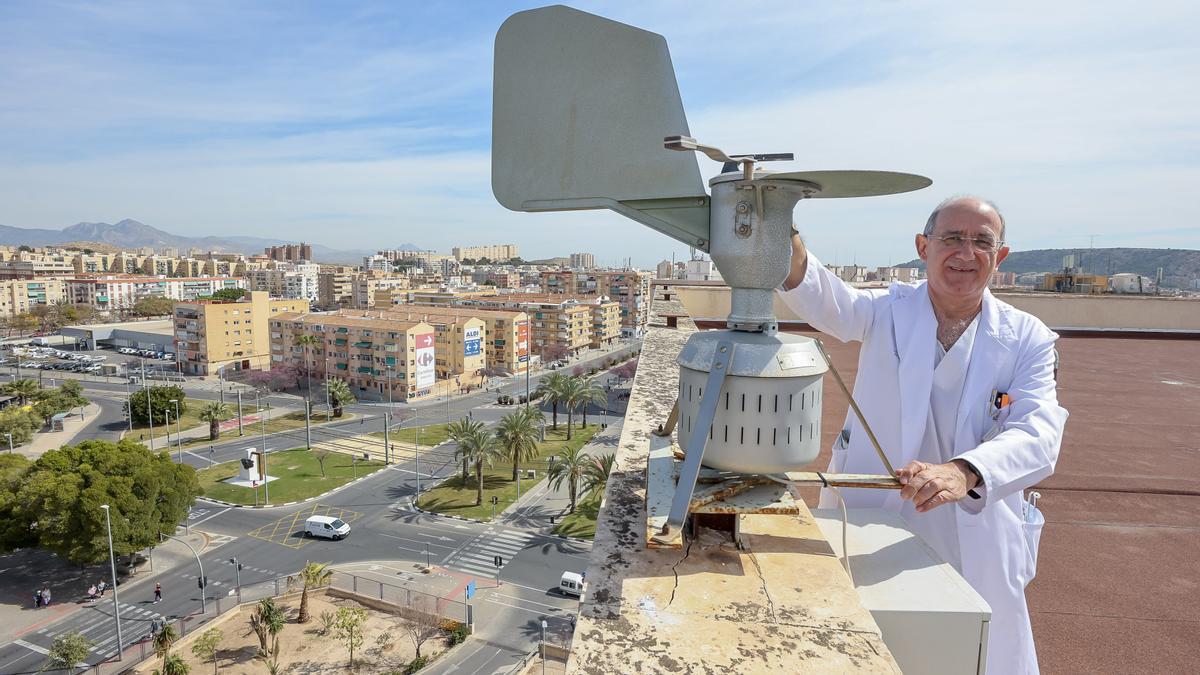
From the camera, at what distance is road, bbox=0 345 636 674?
17188 millimetres

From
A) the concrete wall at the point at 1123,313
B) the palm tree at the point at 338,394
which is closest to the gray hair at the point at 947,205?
the concrete wall at the point at 1123,313

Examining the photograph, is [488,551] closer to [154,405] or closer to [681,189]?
[681,189]

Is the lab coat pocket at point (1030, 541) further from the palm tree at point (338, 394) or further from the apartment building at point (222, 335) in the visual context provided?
the apartment building at point (222, 335)

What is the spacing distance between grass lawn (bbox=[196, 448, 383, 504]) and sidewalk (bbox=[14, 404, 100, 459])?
9.07m

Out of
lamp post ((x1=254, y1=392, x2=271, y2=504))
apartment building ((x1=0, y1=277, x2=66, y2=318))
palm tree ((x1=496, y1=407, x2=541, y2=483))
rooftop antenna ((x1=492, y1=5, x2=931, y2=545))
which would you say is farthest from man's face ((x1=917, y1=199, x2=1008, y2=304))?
apartment building ((x1=0, y1=277, x2=66, y2=318))

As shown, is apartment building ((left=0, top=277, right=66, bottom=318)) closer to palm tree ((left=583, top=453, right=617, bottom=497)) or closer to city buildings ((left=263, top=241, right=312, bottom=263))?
city buildings ((left=263, top=241, right=312, bottom=263))

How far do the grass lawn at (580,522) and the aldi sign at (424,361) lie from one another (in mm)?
24223

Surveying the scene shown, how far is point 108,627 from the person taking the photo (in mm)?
18234

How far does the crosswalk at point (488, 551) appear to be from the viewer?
67.8 feet

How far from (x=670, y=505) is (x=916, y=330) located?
1.32m

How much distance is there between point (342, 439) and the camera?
35344mm

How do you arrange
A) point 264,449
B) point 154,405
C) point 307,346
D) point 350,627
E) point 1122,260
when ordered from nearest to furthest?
point 350,627
point 264,449
point 154,405
point 307,346
point 1122,260

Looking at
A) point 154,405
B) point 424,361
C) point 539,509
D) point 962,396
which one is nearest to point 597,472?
point 539,509

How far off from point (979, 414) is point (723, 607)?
4.24 feet
